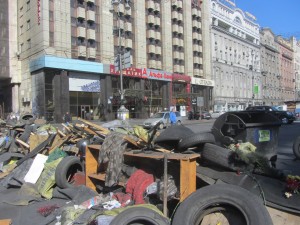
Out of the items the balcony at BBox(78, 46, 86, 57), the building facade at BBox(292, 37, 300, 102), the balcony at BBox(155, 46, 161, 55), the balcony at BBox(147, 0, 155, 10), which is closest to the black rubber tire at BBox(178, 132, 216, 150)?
the balcony at BBox(78, 46, 86, 57)

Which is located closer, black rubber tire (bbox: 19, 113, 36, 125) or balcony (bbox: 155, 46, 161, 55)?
black rubber tire (bbox: 19, 113, 36, 125)

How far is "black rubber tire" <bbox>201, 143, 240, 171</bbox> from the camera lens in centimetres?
474

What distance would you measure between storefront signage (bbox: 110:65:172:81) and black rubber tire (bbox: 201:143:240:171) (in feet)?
134

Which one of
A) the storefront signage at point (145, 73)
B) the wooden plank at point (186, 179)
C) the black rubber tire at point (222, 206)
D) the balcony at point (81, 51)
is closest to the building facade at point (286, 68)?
the storefront signage at point (145, 73)

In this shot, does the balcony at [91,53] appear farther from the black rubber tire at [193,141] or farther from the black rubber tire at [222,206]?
the black rubber tire at [222,206]

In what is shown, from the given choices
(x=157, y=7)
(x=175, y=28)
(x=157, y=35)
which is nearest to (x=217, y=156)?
(x=157, y=35)

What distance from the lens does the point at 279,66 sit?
104m

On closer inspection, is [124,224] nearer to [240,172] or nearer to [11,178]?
[240,172]

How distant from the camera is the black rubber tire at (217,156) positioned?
4742 mm

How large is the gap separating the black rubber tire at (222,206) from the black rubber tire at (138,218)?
0.20m

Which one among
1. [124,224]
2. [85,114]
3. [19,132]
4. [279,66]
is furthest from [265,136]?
[279,66]

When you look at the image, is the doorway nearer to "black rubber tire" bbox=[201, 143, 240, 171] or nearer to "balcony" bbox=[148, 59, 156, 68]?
"balcony" bbox=[148, 59, 156, 68]

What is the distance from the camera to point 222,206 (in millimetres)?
3801

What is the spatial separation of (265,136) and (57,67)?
35.1 m
